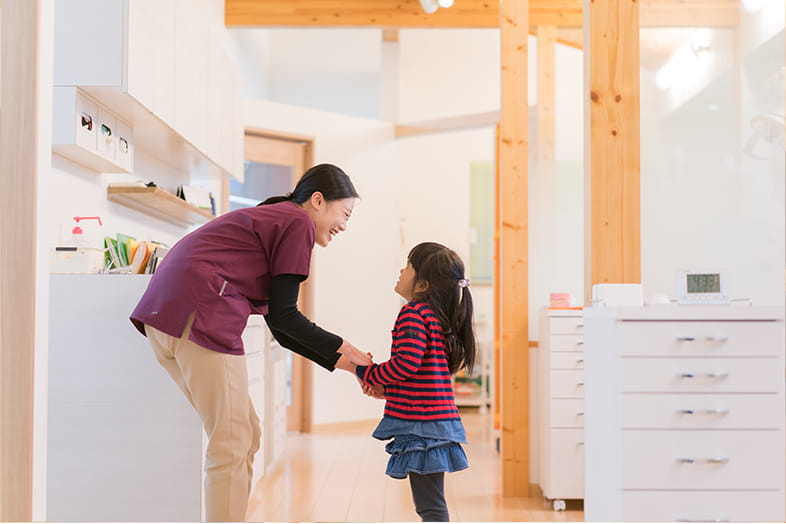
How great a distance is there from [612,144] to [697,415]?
2.70 ft

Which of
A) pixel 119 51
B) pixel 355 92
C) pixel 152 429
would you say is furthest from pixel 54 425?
pixel 355 92

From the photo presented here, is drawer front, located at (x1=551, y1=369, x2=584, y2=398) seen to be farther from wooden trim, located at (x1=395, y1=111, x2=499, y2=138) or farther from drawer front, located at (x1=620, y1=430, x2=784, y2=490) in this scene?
wooden trim, located at (x1=395, y1=111, x2=499, y2=138)

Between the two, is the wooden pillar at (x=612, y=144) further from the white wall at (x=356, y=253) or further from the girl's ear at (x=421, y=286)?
the white wall at (x=356, y=253)

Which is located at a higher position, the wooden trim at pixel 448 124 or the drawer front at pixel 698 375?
the wooden trim at pixel 448 124

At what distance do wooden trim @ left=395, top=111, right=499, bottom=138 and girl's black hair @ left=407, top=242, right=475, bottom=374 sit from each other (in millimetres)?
3814

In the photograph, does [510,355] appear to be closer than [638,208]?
No

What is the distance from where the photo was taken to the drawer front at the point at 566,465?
3635 millimetres

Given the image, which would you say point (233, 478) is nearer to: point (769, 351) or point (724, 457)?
point (724, 457)

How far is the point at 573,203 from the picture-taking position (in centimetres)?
426

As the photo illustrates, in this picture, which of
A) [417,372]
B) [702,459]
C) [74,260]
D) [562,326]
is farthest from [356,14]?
[702,459]

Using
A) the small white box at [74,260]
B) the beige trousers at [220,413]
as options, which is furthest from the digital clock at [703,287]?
the small white box at [74,260]

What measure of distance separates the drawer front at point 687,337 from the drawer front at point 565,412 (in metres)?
1.78

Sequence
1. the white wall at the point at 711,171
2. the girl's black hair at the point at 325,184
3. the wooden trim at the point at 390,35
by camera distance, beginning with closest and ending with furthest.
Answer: the white wall at the point at 711,171, the girl's black hair at the point at 325,184, the wooden trim at the point at 390,35

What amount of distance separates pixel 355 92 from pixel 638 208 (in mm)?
4708
